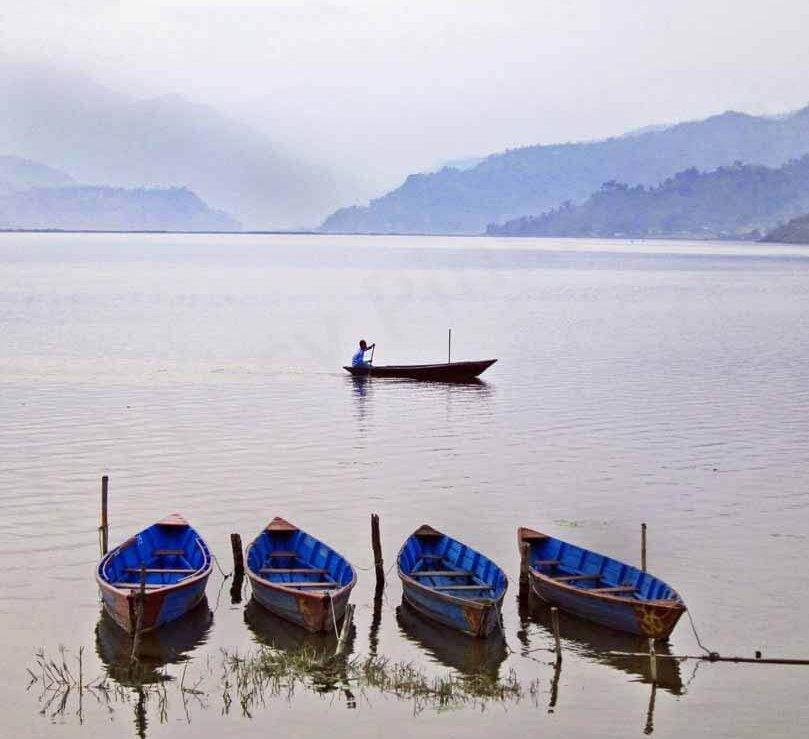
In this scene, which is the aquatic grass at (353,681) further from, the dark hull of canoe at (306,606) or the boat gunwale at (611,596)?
the boat gunwale at (611,596)

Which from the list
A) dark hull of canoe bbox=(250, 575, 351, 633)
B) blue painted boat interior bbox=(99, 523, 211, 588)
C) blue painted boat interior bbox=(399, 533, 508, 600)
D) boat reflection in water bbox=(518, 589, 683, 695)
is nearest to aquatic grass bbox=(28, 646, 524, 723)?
dark hull of canoe bbox=(250, 575, 351, 633)

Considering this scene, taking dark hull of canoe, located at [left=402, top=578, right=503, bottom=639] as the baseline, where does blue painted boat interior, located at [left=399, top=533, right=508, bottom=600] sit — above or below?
above

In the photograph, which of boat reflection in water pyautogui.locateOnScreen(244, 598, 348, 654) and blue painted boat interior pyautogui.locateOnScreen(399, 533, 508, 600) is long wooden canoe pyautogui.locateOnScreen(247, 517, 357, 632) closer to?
boat reflection in water pyautogui.locateOnScreen(244, 598, 348, 654)

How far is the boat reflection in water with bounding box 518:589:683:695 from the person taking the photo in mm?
24469

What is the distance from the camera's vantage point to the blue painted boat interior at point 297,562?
26.8m

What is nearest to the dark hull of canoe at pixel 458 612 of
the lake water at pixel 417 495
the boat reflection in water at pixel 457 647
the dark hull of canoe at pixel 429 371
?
the boat reflection in water at pixel 457 647

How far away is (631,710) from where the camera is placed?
23031 millimetres

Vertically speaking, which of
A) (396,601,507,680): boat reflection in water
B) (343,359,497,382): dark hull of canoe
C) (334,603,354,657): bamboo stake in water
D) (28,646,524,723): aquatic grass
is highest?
(343,359,497,382): dark hull of canoe

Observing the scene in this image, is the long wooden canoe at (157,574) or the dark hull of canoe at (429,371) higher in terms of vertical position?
the dark hull of canoe at (429,371)

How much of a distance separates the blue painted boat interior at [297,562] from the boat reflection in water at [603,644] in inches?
165

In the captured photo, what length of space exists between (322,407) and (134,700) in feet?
111

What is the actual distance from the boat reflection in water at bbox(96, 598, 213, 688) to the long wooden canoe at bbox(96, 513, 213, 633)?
0.81 feet

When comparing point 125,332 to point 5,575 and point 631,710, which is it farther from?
point 631,710

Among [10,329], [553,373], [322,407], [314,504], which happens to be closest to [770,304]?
[553,373]
